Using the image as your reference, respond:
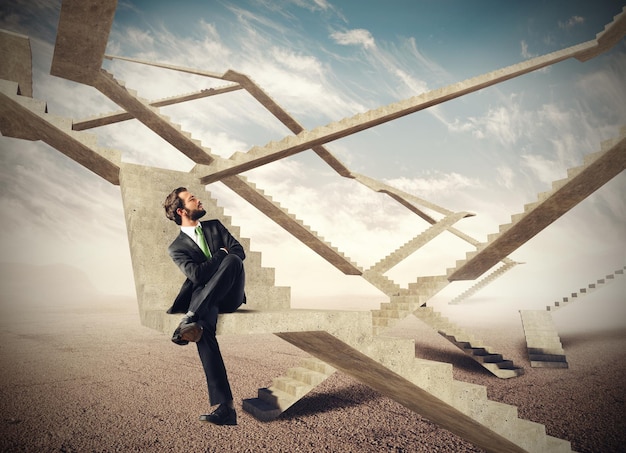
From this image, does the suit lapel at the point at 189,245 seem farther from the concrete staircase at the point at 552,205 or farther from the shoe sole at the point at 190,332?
the concrete staircase at the point at 552,205

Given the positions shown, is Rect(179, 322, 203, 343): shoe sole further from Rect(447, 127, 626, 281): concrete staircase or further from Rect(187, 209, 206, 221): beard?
Rect(447, 127, 626, 281): concrete staircase

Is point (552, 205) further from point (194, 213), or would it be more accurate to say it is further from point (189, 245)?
point (189, 245)

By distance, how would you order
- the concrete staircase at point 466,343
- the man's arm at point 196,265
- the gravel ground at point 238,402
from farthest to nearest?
the concrete staircase at point 466,343, the gravel ground at point 238,402, the man's arm at point 196,265

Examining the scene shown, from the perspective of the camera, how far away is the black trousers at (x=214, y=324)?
153 inches

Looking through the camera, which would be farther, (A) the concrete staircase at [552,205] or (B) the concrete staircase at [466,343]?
(B) the concrete staircase at [466,343]

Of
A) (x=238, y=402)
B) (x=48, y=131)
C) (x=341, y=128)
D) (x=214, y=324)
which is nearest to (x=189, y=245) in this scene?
(x=214, y=324)

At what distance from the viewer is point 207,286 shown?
13.2ft

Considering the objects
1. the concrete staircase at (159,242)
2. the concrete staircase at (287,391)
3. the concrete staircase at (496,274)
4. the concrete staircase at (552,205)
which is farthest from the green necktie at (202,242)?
the concrete staircase at (496,274)

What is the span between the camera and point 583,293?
14250 millimetres

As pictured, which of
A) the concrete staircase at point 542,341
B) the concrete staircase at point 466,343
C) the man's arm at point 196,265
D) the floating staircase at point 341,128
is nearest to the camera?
the man's arm at point 196,265

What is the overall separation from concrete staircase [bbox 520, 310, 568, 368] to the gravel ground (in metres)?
0.42

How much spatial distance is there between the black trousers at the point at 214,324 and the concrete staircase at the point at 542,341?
37.3ft

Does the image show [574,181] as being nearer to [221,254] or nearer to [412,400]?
[412,400]

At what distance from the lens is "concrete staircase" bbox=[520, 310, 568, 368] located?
11773 mm
